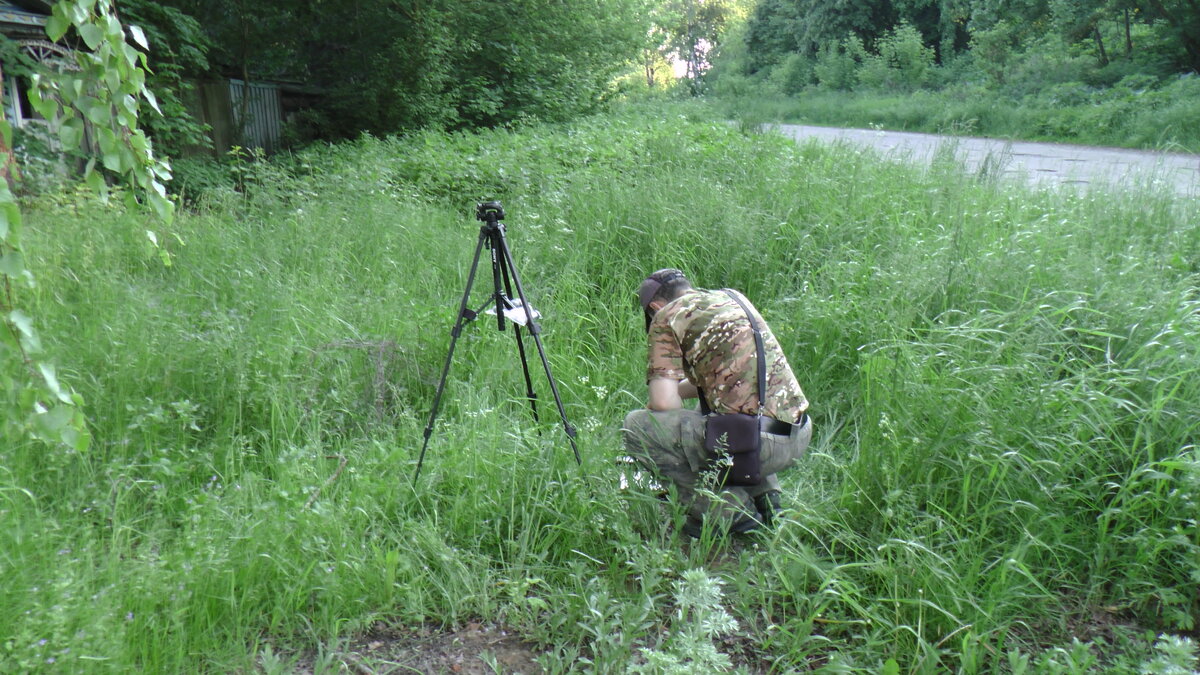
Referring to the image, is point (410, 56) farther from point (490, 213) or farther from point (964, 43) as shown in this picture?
point (964, 43)

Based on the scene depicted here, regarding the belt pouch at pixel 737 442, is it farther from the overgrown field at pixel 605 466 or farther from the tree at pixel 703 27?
the tree at pixel 703 27

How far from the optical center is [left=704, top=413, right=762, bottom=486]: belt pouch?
363cm

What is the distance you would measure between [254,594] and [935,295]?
3.83 meters

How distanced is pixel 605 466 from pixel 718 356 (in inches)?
27.1

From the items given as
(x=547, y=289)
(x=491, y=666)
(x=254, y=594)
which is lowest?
(x=491, y=666)

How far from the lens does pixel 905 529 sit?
11.4 feet

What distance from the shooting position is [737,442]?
3.62 m

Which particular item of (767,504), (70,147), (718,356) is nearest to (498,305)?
(718,356)

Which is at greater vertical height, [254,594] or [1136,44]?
[1136,44]

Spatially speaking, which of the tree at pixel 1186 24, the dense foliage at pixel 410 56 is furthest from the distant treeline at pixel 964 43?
the dense foliage at pixel 410 56

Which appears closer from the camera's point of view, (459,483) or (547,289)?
(459,483)

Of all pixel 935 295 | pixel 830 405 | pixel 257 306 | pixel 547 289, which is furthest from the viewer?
pixel 547 289

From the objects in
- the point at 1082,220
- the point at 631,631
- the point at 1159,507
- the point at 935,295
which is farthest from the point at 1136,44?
the point at 631,631

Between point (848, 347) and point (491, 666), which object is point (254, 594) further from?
point (848, 347)
